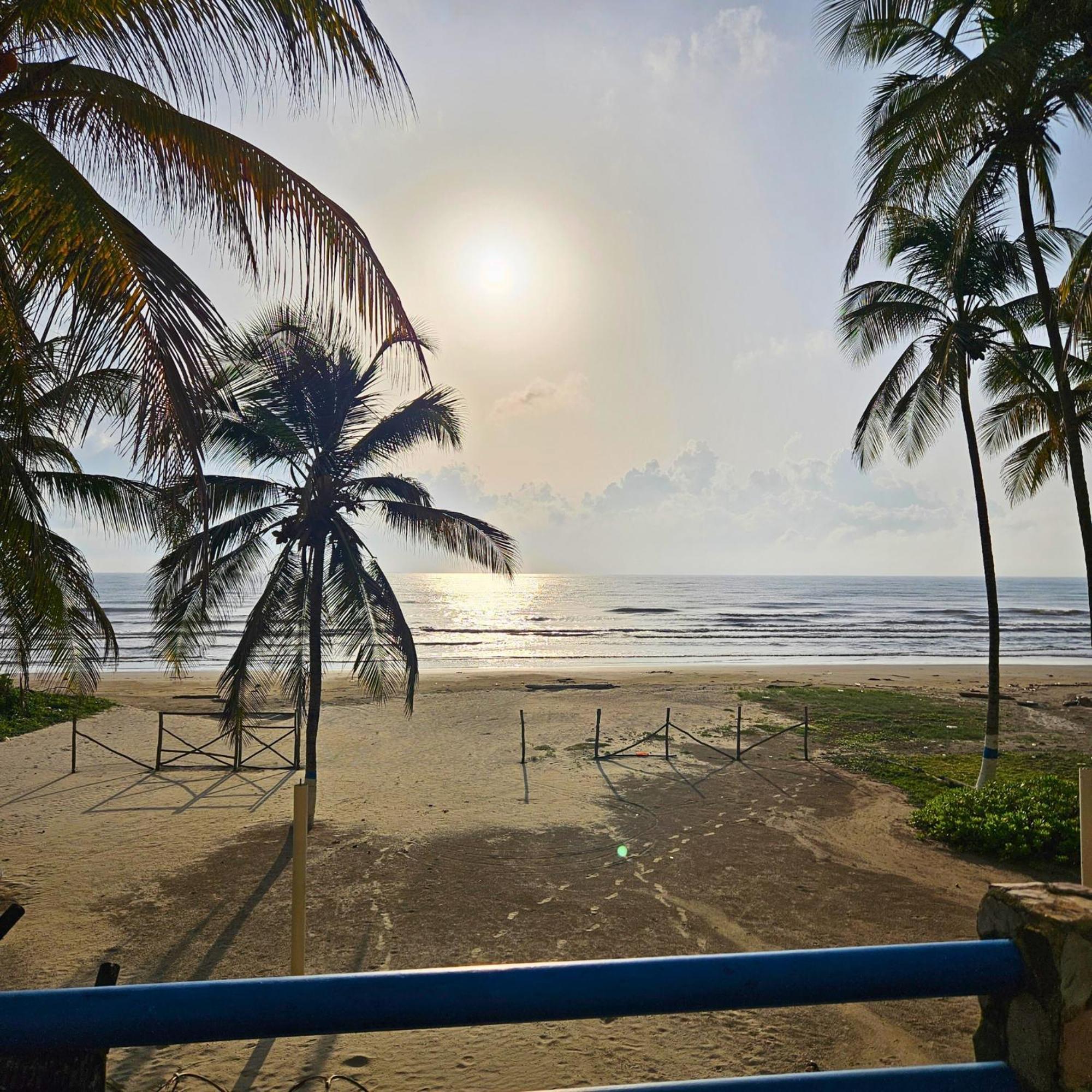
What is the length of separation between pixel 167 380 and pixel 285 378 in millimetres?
7462

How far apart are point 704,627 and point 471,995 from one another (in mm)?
64660

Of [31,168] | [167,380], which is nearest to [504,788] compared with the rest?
[167,380]

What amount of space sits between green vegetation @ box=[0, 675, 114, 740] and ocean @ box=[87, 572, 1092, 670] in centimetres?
1506

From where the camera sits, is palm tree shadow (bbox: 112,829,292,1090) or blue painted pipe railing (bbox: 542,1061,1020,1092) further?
palm tree shadow (bbox: 112,829,292,1090)

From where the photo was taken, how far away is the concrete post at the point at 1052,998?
1418 millimetres

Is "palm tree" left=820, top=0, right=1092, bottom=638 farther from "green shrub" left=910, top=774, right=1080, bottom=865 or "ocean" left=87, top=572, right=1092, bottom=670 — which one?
"ocean" left=87, top=572, right=1092, bottom=670

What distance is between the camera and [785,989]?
4.38 feet

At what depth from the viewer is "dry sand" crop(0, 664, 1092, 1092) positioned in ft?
20.1

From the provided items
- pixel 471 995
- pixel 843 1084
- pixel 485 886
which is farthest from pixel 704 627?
pixel 471 995

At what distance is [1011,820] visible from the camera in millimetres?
10625

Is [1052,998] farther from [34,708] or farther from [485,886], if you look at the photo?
[34,708]

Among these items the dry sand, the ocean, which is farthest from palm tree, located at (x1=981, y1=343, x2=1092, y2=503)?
the ocean

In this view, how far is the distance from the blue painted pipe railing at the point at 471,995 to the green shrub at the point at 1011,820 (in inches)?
437

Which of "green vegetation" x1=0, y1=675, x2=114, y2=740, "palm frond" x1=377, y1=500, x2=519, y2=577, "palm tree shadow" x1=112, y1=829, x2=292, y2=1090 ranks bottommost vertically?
"palm tree shadow" x1=112, y1=829, x2=292, y2=1090
